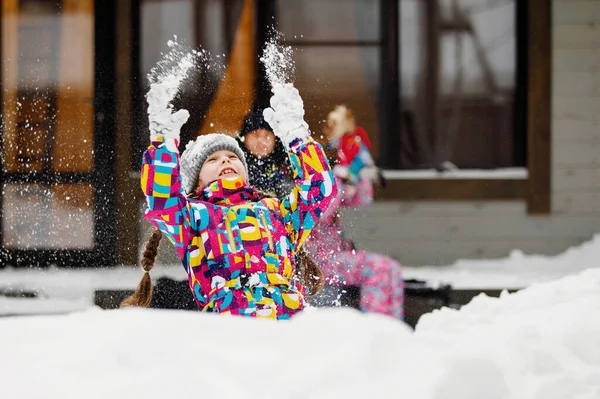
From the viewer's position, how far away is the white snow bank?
4.78 metres

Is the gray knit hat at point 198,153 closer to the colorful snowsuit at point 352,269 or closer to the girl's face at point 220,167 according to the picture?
the girl's face at point 220,167

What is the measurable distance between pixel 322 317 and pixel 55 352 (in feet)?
1.82

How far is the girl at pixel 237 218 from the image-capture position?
90.9 inches

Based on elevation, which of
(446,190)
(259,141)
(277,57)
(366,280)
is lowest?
(366,280)

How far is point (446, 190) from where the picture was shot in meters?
5.20

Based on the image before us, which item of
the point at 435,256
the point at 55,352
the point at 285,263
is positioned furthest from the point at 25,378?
the point at 435,256

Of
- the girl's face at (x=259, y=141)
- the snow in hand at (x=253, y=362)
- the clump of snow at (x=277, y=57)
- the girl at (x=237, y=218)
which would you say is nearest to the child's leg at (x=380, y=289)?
the girl's face at (x=259, y=141)

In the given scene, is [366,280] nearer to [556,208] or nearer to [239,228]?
[239,228]

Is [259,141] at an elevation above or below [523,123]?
below

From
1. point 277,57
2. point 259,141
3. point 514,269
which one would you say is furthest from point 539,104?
point 259,141

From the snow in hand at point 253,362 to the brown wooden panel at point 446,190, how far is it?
136 inches

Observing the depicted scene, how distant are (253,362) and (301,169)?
1110 mm

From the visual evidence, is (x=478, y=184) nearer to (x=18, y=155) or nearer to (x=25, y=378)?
(x=18, y=155)

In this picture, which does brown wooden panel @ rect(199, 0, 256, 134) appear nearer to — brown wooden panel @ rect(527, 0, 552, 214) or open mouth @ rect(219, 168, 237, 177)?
brown wooden panel @ rect(527, 0, 552, 214)
